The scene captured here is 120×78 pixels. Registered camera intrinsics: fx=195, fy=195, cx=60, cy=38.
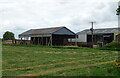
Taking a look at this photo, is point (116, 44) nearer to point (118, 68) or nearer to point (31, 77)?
point (118, 68)

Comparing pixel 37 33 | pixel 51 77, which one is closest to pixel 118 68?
pixel 51 77

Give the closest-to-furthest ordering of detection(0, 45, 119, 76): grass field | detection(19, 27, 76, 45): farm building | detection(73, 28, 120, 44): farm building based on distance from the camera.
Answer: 1. detection(0, 45, 119, 76): grass field
2. detection(19, 27, 76, 45): farm building
3. detection(73, 28, 120, 44): farm building

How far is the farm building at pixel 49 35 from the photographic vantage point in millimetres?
39594

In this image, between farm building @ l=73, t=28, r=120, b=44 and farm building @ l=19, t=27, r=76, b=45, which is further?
farm building @ l=73, t=28, r=120, b=44

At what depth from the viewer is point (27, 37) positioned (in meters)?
45.3

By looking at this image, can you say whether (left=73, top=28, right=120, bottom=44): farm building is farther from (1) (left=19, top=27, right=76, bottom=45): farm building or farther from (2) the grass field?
(2) the grass field

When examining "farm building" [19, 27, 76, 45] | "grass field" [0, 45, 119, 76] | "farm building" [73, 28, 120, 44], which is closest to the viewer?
"grass field" [0, 45, 119, 76]

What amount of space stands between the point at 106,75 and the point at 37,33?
120ft

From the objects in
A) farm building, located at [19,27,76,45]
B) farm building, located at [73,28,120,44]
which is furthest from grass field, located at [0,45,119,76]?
farm building, located at [73,28,120,44]

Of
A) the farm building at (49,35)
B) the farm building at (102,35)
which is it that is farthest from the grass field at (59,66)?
the farm building at (102,35)

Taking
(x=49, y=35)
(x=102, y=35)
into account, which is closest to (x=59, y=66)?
(x=49, y=35)

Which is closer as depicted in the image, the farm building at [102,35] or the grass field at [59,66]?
the grass field at [59,66]

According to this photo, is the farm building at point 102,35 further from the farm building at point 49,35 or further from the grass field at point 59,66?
the grass field at point 59,66

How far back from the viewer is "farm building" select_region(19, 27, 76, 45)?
39594mm
